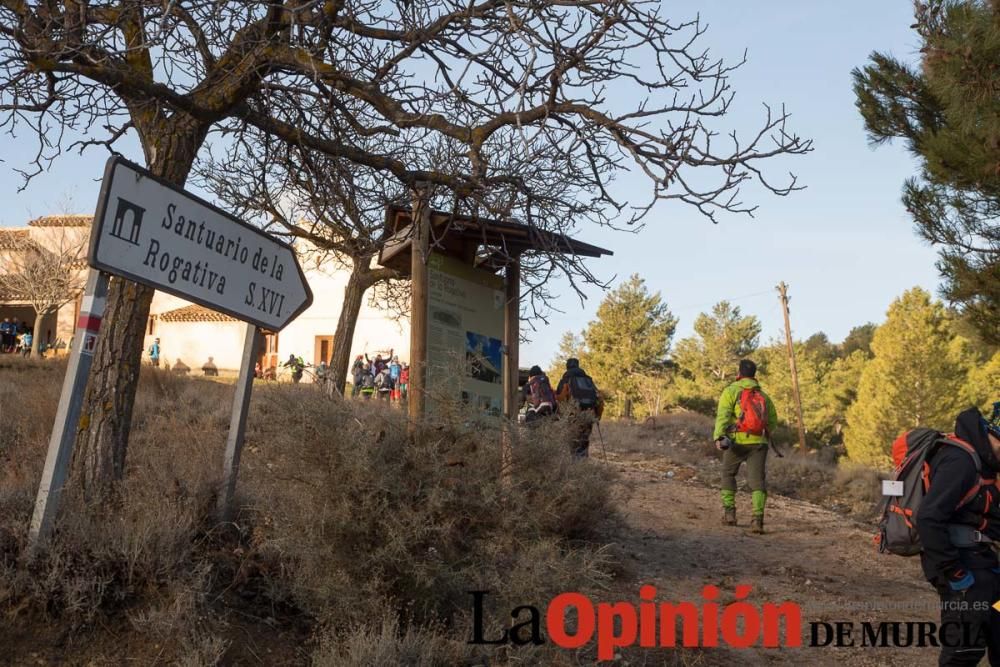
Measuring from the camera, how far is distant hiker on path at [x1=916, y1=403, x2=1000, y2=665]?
14.9ft

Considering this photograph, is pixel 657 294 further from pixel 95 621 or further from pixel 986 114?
pixel 95 621

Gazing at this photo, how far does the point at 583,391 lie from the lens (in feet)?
36.8

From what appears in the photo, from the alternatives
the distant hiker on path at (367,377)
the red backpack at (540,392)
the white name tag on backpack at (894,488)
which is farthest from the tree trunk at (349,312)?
the white name tag on backpack at (894,488)

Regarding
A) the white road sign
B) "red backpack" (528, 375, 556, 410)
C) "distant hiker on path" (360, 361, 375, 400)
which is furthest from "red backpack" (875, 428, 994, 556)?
"distant hiker on path" (360, 361, 375, 400)

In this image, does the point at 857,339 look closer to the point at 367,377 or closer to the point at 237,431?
the point at 367,377

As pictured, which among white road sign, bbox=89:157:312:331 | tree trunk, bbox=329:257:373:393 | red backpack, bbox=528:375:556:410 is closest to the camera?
white road sign, bbox=89:157:312:331

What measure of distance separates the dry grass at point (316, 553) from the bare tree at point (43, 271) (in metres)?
36.9

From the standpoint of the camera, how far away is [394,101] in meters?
6.66

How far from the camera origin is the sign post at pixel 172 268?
432cm

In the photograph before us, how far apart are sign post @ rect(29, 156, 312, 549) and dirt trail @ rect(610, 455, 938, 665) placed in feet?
9.62

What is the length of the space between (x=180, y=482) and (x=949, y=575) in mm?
4095

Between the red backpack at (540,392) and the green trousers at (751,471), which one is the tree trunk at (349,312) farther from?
the green trousers at (751,471)

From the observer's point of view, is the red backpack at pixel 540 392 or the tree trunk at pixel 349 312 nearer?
the red backpack at pixel 540 392

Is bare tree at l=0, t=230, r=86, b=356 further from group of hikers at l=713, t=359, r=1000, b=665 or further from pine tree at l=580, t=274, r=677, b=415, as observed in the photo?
group of hikers at l=713, t=359, r=1000, b=665
